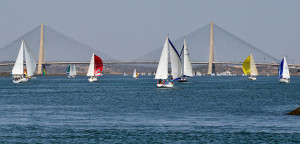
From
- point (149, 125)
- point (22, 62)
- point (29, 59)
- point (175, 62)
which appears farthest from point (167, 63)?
point (149, 125)

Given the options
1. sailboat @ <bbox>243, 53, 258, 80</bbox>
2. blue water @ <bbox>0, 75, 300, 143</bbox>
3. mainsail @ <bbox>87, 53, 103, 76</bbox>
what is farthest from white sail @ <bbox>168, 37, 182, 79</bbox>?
sailboat @ <bbox>243, 53, 258, 80</bbox>

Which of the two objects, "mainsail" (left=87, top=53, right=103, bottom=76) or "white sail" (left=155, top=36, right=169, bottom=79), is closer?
"white sail" (left=155, top=36, right=169, bottom=79)

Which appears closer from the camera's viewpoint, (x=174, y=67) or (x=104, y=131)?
(x=104, y=131)

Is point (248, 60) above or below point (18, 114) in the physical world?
above

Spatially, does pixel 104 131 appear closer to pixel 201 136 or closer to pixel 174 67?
pixel 201 136

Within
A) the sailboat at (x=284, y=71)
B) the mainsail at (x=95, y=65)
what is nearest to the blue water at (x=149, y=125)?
the sailboat at (x=284, y=71)

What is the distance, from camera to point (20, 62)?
115188mm

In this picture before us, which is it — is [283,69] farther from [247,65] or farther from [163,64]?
[163,64]

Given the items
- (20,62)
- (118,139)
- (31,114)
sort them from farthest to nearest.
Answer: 1. (20,62)
2. (31,114)
3. (118,139)

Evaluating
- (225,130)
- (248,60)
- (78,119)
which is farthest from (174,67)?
(248,60)

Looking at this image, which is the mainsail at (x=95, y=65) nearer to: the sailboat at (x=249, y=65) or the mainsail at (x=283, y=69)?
the sailboat at (x=249, y=65)

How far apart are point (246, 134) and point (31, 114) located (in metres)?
19.3

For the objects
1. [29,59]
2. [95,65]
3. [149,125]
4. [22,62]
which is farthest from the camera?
[95,65]

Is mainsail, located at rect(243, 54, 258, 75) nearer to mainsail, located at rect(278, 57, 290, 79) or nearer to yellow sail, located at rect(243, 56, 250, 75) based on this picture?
yellow sail, located at rect(243, 56, 250, 75)
